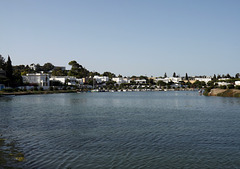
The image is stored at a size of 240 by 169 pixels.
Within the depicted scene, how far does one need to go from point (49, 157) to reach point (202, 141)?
466 inches

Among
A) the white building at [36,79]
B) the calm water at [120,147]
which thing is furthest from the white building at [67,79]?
the calm water at [120,147]

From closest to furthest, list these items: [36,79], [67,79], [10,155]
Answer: [10,155] → [36,79] → [67,79]

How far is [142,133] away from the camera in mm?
23797

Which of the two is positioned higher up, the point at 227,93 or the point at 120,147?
the point at 227,93

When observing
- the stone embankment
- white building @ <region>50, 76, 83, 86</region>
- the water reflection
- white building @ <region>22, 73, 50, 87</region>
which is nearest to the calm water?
the water reflection

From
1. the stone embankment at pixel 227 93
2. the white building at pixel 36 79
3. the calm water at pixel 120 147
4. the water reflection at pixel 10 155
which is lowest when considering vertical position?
the calm water at pixel 120 147

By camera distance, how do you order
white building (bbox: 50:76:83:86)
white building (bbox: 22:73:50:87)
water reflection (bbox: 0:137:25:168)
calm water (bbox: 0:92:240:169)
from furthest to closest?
white building (bbox: 50:76:83:86) < white building (bbox: 22:73:50:87) < calm water (bbox: 0:92:240:169) < water reflection (bbox: 0:137:25:168)

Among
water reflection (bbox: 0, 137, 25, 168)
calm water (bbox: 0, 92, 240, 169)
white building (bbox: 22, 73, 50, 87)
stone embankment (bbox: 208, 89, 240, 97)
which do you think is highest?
white building (bbox: 22, 73, 50, 87)

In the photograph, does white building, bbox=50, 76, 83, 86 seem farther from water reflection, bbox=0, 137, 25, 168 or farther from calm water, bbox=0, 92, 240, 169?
water reflection, bbox=0, 137, 25, 168

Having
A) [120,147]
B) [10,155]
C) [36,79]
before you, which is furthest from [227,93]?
[36,79]

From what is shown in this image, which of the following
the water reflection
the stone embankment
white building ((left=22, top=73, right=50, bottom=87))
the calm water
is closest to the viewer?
the water reflection

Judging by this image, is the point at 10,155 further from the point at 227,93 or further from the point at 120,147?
the point at 227,93

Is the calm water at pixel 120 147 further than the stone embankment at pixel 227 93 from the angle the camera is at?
No

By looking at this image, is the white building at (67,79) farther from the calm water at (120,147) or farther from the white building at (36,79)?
the calm water at (120,147)
